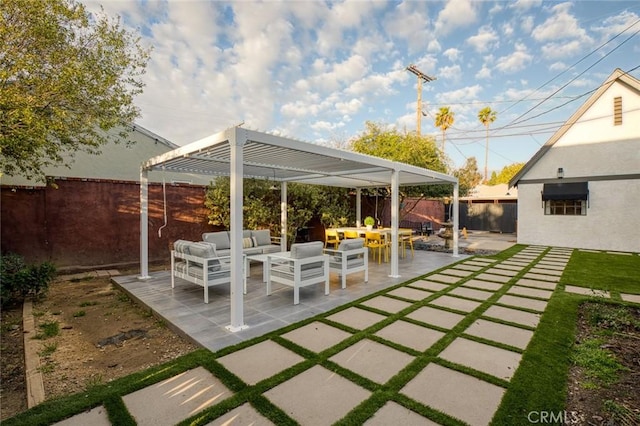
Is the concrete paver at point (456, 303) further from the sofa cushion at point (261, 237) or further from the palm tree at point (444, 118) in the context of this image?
the palm tree at point (444, 118)

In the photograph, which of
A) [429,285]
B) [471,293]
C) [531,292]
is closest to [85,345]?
[429,285]

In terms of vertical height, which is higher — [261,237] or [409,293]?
[261,237]

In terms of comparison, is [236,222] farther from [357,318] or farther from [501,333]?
[501,333]

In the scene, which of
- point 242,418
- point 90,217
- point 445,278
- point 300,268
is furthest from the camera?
point 90,217

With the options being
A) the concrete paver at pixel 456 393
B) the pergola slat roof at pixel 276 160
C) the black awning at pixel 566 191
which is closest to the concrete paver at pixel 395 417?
the concrete paver at pixel 456 393

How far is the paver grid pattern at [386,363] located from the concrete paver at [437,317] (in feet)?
0.05

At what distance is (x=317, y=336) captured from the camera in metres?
3.79

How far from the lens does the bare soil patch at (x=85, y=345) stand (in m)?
2.98

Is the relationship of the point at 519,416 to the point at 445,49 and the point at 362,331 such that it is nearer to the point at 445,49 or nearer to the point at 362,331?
the point at 362,331

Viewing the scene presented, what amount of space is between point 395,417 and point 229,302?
143 inches

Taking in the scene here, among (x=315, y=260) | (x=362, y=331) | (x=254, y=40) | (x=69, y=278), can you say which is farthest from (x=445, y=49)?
(x=69, y=278)

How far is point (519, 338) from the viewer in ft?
12.3

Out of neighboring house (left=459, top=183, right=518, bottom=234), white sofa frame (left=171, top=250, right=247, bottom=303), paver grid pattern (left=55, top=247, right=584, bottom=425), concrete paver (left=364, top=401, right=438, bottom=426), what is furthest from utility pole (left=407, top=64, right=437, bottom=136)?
concrete paver (left=364, top=401, right=438, bottom=426)

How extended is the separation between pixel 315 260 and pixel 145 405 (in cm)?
332
